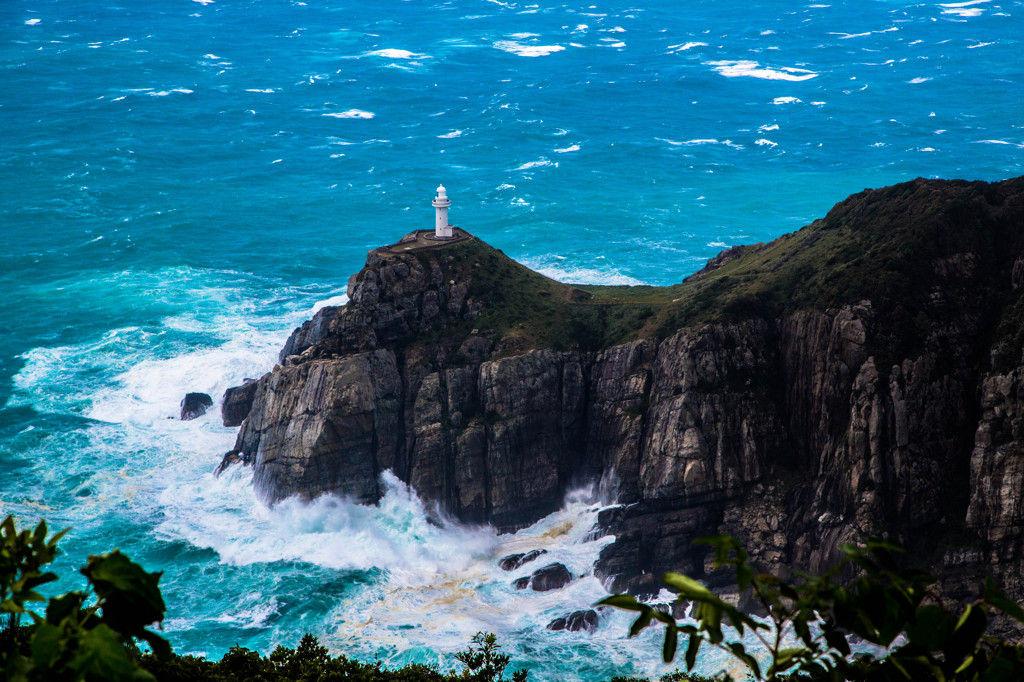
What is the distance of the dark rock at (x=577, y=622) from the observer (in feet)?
244

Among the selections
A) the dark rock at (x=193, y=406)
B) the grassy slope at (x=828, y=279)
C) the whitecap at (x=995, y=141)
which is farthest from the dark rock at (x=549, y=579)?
the whitecap at (x=995, y=141)

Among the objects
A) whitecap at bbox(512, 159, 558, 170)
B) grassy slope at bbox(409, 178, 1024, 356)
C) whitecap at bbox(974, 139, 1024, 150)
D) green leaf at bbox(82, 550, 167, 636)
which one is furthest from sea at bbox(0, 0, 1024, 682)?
green leaf at bbox(82, 550, 167, 636)

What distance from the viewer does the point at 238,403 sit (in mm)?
104438

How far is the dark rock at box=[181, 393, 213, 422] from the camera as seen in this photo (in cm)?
10738

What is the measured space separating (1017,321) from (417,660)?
159 ft

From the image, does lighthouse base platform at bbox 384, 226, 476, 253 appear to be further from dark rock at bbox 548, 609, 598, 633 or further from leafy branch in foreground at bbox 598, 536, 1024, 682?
leafy branch in foreground at bbox 598, 536, 1024, 682

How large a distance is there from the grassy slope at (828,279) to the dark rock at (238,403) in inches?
1075

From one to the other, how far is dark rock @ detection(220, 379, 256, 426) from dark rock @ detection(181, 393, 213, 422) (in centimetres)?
347

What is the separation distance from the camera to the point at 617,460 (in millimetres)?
82125

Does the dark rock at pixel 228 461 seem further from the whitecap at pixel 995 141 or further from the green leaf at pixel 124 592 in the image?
the whitecap at pixel 995 141

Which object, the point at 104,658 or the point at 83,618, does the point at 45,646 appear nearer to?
the point at 104,658

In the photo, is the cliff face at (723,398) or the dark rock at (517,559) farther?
the dark rock at (517,559)

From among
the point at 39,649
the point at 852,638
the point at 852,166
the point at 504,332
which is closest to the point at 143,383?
the point at 504,332

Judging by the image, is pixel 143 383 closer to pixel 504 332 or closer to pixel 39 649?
pixel 504 332
